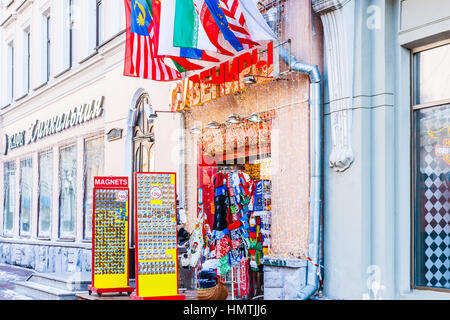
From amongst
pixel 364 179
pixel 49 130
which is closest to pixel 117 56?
pixel 49 130

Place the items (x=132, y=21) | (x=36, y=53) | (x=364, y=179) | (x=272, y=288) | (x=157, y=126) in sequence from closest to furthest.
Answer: (x=364, y=179) < (x=272, y=288) < (x=132, y=21) < (x=157, y=126) < (x=36, y=53)

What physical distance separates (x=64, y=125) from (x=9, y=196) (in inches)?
275

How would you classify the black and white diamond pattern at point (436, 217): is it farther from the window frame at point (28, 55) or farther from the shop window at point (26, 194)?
the window frame at point (28, 55)

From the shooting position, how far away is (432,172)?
8219mm

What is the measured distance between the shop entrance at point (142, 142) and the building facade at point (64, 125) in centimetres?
2

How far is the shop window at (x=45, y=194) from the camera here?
20.9 m

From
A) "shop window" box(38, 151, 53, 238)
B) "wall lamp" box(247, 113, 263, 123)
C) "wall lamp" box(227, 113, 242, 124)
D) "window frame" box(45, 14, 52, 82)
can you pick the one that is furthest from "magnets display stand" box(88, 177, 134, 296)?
"window frame" box(45, 14, 52, 82)

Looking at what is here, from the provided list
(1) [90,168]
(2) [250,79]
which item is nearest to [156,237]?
(2) [250,79]

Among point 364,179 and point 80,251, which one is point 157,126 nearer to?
point 80,251

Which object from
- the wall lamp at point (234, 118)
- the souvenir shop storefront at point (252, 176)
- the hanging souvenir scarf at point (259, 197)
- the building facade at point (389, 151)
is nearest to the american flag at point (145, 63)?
the souvenir shop storefront at point (252, 176)

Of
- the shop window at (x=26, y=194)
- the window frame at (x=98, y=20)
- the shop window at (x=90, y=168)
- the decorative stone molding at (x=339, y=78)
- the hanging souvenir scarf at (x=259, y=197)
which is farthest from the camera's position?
the shop window at (x=26, y=194)

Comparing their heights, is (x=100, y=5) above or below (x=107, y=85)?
above

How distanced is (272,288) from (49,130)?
41.6 feet

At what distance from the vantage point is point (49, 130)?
20812mm
